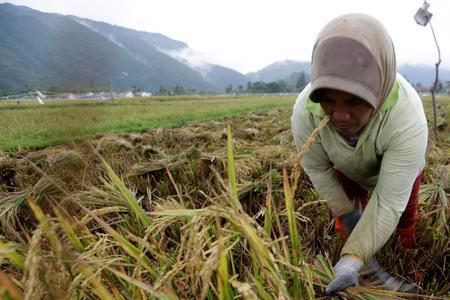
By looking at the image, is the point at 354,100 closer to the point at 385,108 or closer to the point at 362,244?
the point at 385,108

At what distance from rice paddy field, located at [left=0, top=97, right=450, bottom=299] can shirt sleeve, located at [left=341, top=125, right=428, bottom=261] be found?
153 mm

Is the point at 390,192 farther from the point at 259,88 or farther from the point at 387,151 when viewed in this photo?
the point at 259,88

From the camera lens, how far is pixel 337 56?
1032mm

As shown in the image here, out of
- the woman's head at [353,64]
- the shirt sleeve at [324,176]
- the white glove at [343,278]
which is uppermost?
the woman's head at [353,64]

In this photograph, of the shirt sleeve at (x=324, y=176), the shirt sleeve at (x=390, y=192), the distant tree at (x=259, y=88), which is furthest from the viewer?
the distant tree at (x=259, y=88)

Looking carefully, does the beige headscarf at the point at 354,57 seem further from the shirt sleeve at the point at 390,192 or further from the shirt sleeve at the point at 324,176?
the shirt sleeve at the point at 324,176

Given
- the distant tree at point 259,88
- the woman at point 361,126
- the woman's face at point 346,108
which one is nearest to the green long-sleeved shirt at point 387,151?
the woman at point 361,126

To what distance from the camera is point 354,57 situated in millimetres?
1016

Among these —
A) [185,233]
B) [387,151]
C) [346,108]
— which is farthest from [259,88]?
[185,233]

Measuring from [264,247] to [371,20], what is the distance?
952 mm

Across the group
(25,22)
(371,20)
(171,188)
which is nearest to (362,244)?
(371,20)

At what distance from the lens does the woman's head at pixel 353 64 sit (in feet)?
3.33

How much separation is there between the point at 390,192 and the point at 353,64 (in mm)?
597

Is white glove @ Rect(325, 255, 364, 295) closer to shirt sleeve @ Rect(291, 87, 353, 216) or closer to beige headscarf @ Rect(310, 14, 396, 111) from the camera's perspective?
shirt sleeve @ Rect(291, 87, 353, 216)
